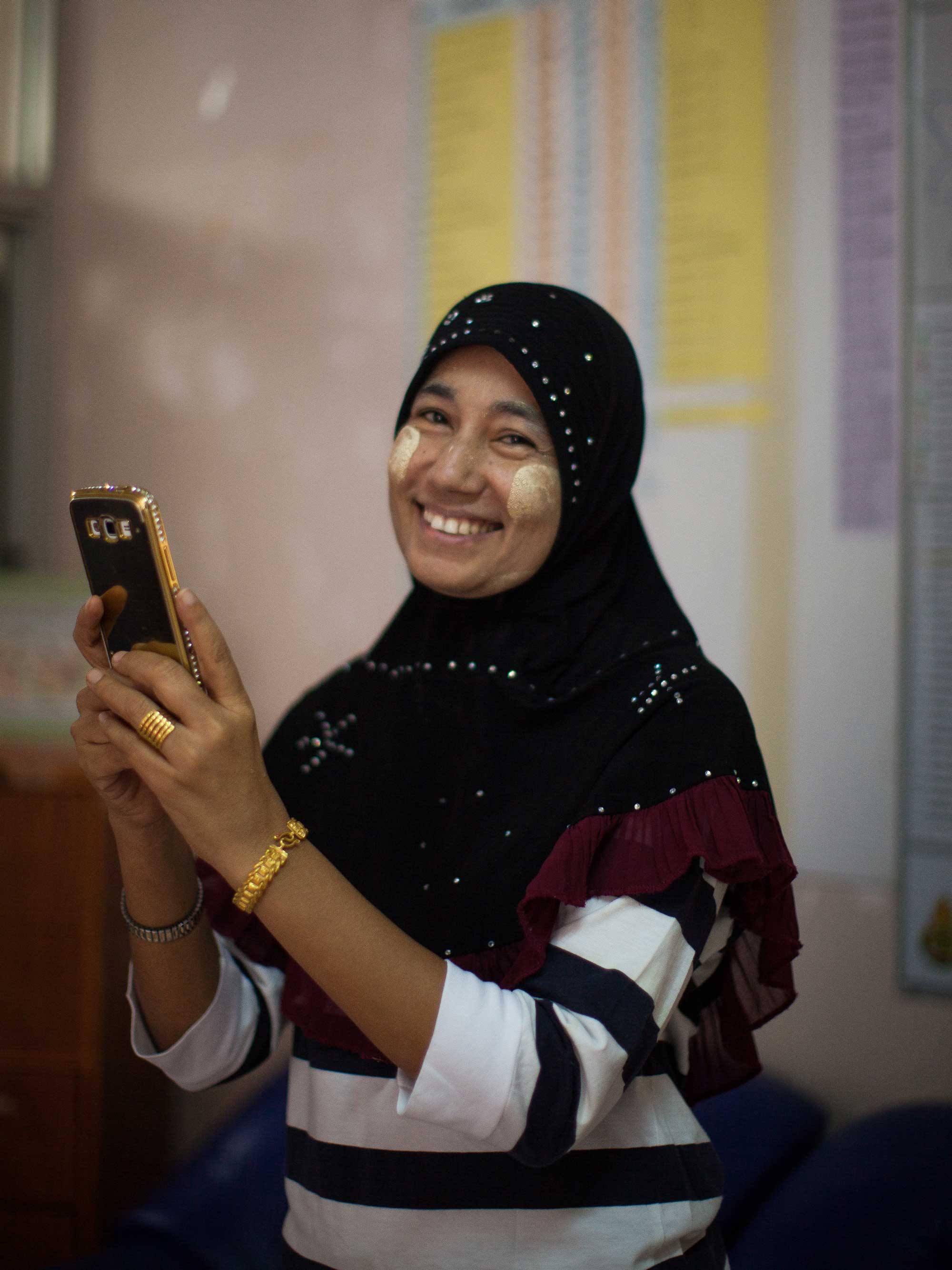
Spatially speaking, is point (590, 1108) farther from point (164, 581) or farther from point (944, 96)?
point (944, 96)

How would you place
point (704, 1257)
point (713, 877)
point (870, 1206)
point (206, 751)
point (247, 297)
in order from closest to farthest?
point (206, 751) < point (713, 877) < point (704, 1257) < point (870, 1206) < point (247, 297)

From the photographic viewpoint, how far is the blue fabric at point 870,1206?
1348 mm

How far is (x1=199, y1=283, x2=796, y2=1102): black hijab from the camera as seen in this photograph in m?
0.82

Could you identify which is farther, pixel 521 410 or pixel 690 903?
pixel 521 410

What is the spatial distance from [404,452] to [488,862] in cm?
38

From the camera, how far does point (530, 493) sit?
0.95m

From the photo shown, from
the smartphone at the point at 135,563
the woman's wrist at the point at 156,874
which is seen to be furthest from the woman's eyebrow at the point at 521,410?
the woman's wrist at the point at 156,874

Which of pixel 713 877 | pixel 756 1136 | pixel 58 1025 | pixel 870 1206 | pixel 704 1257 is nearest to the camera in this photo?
pixel 713 877

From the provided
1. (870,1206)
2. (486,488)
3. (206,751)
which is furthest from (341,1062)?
(870,1206)

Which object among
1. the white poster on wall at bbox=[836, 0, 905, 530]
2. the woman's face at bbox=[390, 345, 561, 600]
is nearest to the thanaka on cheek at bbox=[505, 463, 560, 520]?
the woman's face at bbox=[390, 345, 561, 600]

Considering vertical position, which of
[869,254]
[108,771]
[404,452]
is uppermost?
[869,254]

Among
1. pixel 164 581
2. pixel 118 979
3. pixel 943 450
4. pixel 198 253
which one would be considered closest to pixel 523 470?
pixel 164 581

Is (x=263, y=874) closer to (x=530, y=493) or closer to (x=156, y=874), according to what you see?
(x=156, y=874)

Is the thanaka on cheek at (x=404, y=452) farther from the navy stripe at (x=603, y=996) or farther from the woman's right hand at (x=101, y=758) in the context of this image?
the navy stripe at (x=603, y=996)
